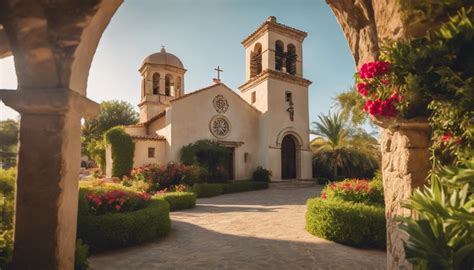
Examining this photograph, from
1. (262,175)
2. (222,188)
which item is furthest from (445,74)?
(262,175)

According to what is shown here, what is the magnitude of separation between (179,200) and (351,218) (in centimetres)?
752

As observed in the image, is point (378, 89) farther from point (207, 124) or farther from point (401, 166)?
point (207, 124)

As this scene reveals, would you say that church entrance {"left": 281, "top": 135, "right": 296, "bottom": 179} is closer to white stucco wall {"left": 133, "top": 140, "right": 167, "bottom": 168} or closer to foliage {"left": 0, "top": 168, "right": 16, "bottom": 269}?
white stucco wall {"left": 133, "top": 140, "right": 167, "bottom": 168}

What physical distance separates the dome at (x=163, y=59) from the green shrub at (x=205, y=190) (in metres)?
15.6

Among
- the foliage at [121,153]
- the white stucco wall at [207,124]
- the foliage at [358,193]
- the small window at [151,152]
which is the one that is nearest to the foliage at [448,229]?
the foliage at [358,193]

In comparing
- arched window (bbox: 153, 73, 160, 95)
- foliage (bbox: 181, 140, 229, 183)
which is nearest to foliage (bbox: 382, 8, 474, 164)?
foliage (bbox: 181, 140, 229, 183)

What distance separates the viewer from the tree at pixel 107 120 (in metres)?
36.9

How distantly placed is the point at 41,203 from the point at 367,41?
14.4 feet

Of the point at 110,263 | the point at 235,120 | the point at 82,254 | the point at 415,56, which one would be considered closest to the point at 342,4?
the point at 415,56

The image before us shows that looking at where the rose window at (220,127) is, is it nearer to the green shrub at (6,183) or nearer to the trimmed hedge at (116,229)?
the trimmed hedge at (116,229)

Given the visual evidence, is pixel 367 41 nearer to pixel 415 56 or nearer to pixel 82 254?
pixel 415 56

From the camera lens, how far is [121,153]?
19.3 meters

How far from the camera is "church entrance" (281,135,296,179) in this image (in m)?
24.0

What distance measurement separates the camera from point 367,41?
359cm
